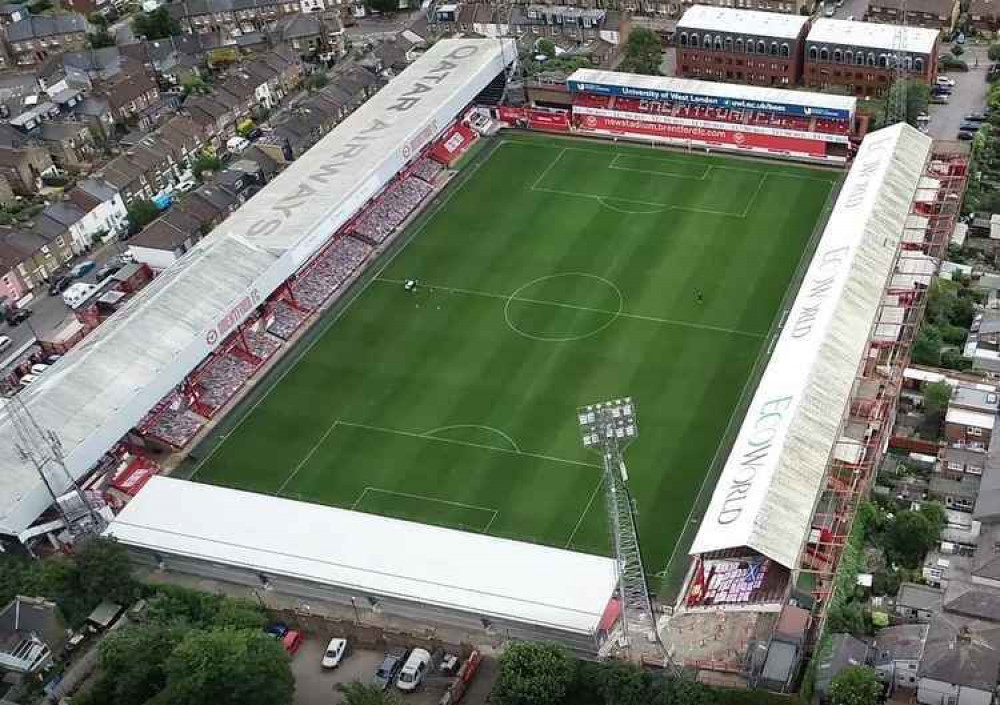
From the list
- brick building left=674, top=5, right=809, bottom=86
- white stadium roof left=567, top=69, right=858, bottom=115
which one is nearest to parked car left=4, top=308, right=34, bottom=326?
white stadium roof left=567, top=69, right=858, bottom=115

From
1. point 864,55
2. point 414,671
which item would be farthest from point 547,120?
point 414,671

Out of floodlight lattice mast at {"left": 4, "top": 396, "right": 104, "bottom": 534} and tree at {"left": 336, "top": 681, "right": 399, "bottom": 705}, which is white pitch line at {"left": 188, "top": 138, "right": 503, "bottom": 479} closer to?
floodlight lattice mast at {"left": 4, "top": 396, "right": 104, "bottom": 534}

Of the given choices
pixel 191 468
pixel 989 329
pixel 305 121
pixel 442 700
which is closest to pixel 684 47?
pixel 305 121

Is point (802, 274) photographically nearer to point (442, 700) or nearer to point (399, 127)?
point (399, 127)

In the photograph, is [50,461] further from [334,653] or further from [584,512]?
[584,512]

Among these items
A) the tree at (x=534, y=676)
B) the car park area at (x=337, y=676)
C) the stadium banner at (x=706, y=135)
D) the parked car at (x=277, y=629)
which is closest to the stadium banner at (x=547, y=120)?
the stadium banner at (x=706, y=135)

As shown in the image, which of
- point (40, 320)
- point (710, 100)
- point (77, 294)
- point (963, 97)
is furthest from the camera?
point (963, 97)

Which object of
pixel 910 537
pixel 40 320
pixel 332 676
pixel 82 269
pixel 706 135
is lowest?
pixel 332 676
